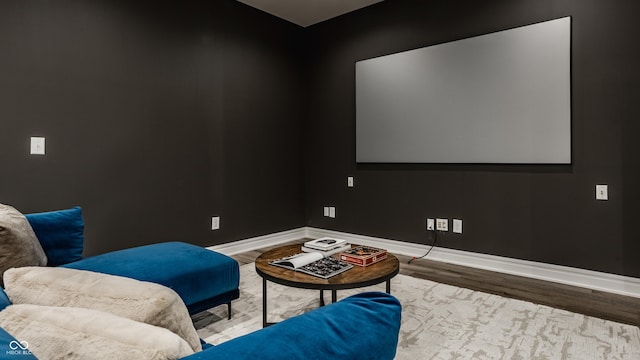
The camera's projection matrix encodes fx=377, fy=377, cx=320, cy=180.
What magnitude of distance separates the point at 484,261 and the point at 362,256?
6.37 ft

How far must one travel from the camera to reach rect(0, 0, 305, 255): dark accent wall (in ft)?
9.29

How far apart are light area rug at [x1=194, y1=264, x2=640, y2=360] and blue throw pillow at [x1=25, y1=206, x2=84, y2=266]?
0.84m

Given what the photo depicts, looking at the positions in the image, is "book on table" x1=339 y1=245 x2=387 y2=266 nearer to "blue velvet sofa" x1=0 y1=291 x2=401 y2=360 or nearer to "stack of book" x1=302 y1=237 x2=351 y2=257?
"stack of book" x1=302 y1=237 x2=351 y2=257

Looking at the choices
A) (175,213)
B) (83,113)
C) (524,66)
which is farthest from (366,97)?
(83,113)

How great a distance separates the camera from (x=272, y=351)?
2.10 feet

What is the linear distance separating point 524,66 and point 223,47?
2.97 metres

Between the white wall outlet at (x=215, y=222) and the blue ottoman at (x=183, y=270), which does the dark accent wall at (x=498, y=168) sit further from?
the blue ottoman at (x=183, y=270)

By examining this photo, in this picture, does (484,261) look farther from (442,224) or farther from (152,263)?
(152,263)

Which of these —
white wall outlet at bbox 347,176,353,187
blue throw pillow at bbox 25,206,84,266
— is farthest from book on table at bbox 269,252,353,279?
white wall outlet at bbox 347,176,353,187

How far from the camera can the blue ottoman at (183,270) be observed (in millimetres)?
2035

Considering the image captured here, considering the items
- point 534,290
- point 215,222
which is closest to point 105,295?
point 534,290

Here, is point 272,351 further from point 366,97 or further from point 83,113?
point 366,97

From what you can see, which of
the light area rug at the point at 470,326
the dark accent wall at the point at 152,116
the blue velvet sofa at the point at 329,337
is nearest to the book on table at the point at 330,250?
the light area rug at the point at 470,326

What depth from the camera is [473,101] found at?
3.56 meters
